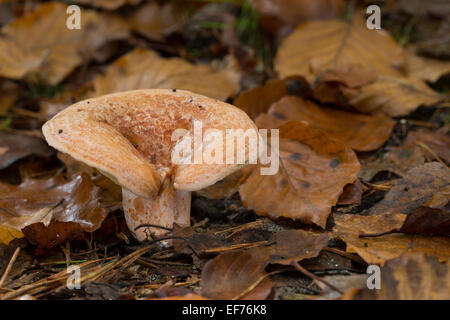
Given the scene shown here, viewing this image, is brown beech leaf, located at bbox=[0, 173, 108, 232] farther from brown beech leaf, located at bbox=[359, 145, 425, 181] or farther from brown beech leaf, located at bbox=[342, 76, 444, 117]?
brown beech leaf, located at bbox=[342, 76, 444, 117]

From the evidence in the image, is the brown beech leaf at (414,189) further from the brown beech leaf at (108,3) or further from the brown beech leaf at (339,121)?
the brown beech leaf at (108,3)

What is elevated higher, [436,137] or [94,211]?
[436,137]

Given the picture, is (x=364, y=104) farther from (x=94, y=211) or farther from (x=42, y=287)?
(x=42, y=287)

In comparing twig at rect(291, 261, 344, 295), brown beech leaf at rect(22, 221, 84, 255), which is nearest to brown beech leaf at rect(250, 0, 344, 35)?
brown beech leaf at rect(22, 221, 84, 255)

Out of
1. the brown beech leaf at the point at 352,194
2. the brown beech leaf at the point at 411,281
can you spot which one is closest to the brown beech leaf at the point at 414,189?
the brown beech leaf at the point at 352,194

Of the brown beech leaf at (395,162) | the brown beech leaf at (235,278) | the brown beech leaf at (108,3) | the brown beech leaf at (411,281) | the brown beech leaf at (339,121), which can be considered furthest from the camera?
the brown beech leaf at (108,3)
